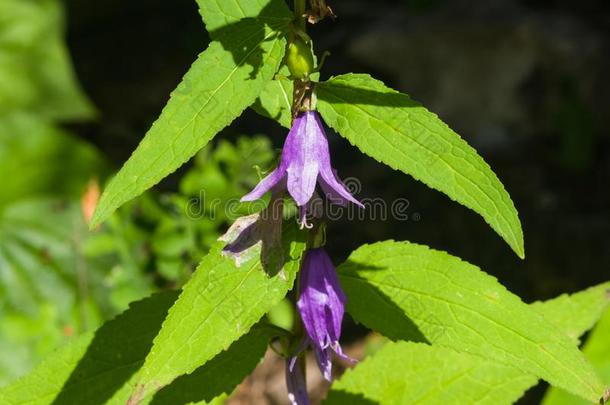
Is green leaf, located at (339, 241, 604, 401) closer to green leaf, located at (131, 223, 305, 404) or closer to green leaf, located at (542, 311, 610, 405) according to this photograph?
green leaf, located at (131, 223, 305, 404)

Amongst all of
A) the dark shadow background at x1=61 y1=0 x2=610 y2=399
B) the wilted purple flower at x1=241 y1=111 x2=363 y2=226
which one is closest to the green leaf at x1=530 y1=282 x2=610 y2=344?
the wilted purple flower at x1=241 y1=111 x2=363 y2=226

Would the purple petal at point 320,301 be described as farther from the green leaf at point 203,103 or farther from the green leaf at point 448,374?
the green leaf at point 448,374

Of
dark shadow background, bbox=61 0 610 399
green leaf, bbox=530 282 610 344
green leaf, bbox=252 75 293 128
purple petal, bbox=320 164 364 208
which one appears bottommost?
dark shadow background, bbox=61 0 610 399

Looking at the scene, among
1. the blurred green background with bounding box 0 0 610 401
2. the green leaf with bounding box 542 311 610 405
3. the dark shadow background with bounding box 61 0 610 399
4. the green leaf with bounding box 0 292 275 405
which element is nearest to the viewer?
the green leaf with bounding box 0 292 275 405

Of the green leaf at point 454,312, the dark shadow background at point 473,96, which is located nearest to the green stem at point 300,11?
the green leaf at point 454,312

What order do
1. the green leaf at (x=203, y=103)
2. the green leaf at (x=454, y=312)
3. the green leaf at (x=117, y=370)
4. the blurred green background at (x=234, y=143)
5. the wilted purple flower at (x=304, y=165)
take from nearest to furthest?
the green leaf at (x=203, y=103), the wilted purple flower at (x=304, y=165), the green leaf at (x=454, y=312), the green leaf at (x=117, y=370), the blurred green background at (x=234, y=143)

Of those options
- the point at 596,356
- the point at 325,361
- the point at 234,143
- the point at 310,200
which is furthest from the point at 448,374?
the point at 234,143

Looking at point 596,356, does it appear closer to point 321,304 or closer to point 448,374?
point 448,374
